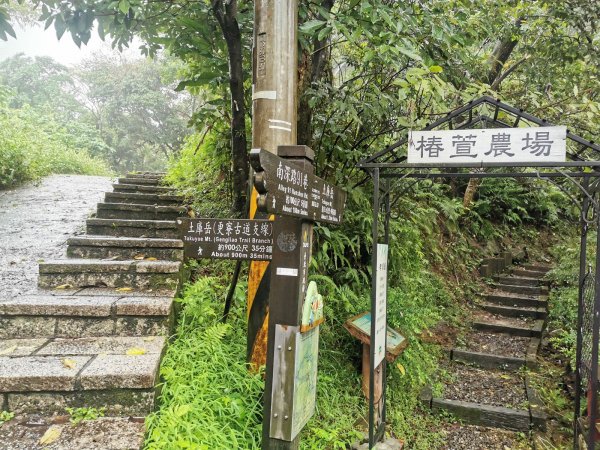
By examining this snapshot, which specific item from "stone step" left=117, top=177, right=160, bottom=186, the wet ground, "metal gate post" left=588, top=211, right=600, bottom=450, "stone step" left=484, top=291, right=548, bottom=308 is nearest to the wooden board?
"metal gate post" left=588, top=211, right=600, bottom=450

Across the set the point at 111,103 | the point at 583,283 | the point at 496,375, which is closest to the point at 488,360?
the point at 496,375

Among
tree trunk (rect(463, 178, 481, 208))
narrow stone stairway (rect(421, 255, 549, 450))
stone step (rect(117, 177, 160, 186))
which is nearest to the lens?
narrow stone stairway (rect(421, 255, 549, 450))

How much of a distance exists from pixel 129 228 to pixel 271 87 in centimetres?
294

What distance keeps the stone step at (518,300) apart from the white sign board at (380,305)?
16.5 feet

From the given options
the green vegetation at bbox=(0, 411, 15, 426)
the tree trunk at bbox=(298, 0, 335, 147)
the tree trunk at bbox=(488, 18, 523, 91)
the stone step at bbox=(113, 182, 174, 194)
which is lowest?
the green vegetation at bbox=(0, 411, 15, 426)

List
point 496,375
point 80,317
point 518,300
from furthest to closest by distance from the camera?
point 518,300 → point 496,375 → point 80,317

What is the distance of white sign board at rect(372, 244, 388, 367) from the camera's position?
3346mm

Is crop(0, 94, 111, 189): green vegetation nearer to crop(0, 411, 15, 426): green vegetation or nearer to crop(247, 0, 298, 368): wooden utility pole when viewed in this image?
crop(0, 411, 15, 426): green vegetation

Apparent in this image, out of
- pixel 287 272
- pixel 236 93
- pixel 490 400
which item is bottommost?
pixel 490 400

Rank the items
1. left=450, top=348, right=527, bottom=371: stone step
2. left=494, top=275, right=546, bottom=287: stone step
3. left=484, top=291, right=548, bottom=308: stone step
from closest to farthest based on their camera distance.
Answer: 1. left=450, top=348, right=527, bottom=371: stone step
2. left=484, top=291, right=548, bottom=308: stone step
3. left=494, top=275, right=546, bottom=287: stone step

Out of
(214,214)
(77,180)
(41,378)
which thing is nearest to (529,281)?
(214,214)

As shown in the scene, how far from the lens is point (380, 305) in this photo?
3.44 m

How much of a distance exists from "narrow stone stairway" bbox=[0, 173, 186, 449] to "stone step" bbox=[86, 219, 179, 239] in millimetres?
12

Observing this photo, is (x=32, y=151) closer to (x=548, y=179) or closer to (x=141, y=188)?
(x=141, y=188)
